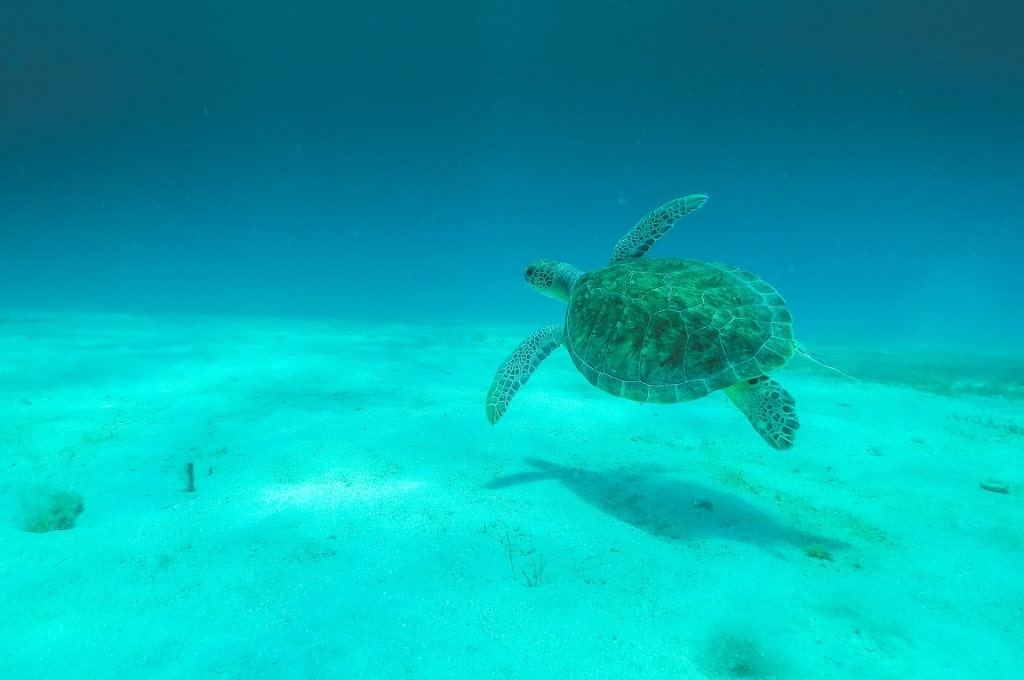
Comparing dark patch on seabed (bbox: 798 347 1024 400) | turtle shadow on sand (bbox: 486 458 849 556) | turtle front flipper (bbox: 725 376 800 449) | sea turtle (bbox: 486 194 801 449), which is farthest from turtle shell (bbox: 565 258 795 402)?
dark patch on seabed (bbox: 798 347 1024 400)

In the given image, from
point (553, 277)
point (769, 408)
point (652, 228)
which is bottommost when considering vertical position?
point (769, 408)

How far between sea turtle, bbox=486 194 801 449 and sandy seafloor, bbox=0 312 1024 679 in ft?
3.74

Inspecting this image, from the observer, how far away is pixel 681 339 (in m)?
4.16

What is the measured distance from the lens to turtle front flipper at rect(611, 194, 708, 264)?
6207mm

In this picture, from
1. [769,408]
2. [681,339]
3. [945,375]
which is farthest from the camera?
[945,375]

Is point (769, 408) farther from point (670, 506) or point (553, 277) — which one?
point (553, 277)

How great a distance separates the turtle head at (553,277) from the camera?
251 inches

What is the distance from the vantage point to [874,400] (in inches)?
347

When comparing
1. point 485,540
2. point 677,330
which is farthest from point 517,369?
point 485,540

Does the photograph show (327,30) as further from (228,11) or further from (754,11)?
(754,11)

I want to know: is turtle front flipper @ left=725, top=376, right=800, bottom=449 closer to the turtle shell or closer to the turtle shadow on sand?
the turtle shell

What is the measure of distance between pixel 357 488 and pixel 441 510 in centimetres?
101

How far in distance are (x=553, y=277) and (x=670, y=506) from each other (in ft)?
11.5

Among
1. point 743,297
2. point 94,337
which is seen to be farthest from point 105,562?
point 94,337
